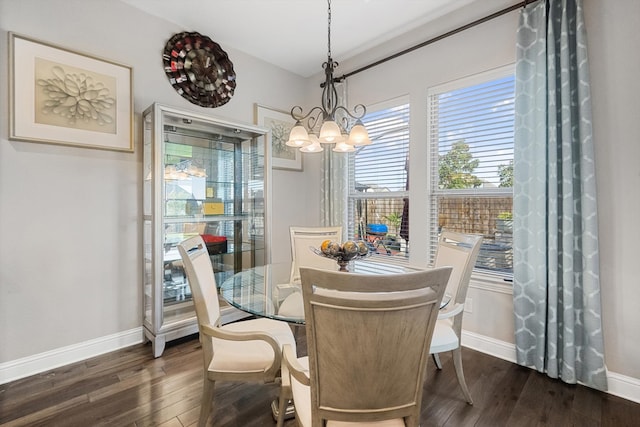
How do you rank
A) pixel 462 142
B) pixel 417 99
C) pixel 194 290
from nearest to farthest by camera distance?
1. pixel 194 290
2. pixel 462 142
3. pixel 417 99

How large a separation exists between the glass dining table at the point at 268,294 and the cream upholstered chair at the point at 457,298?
0.08 metres

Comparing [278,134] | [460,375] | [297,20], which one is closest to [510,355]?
[460,375]

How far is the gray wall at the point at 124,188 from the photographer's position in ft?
6.25

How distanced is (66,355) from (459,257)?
9.92 feet

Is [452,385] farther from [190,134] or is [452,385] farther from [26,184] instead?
[26,184]

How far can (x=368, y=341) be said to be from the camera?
0.96 m

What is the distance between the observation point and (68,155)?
2279mm

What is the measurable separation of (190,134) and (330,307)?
8.09 ft

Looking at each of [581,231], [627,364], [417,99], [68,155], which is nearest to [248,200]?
[68,155]

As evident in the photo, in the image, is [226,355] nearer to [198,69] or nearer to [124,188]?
[124,188]

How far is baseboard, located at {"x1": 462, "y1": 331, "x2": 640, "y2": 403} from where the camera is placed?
187 centimetres

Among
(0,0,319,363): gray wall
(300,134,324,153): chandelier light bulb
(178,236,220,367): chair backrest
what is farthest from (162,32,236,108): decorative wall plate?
(178,236,220,367): chair backrest

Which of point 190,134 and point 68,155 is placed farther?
point 190,134

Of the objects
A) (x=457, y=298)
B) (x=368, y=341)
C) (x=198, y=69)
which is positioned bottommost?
(x=457, y=298)
